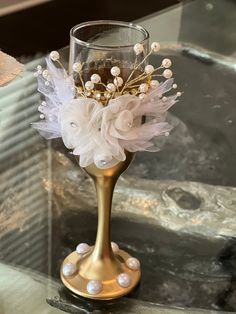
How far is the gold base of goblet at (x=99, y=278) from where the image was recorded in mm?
957

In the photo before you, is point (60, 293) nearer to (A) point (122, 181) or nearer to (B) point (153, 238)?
(B) point (153, 238)

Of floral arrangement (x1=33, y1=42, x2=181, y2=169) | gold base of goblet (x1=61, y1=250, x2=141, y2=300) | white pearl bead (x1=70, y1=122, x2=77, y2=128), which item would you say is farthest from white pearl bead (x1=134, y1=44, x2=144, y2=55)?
gold base of goblet (x1=61, y1=250, x2=141, y2=300)

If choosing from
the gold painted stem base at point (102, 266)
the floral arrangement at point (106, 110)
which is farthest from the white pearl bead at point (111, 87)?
the gold painted stem base at point (102, 266)

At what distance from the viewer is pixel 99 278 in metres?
0.96

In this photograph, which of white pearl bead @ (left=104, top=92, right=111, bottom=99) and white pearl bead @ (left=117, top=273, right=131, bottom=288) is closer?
white pearl bead @ (left=104, top=92, right=111, bottom=99)

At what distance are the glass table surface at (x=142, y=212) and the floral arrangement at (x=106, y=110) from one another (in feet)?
0.81

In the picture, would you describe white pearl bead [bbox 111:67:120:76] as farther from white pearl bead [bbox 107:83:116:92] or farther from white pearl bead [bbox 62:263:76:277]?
white pearl bead [bbox 62:263:76:277]

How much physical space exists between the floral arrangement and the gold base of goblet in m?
0.18

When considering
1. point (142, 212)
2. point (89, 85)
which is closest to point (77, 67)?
point (89, 85)

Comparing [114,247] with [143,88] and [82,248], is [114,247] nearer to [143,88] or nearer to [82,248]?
[82,248]

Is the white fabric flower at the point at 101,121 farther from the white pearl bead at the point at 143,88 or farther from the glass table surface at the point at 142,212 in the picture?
the glass table surface at the point at 142,212

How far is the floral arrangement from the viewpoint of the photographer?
0.83 m

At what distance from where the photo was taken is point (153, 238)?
1128mm

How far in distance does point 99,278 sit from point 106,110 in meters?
0.28
